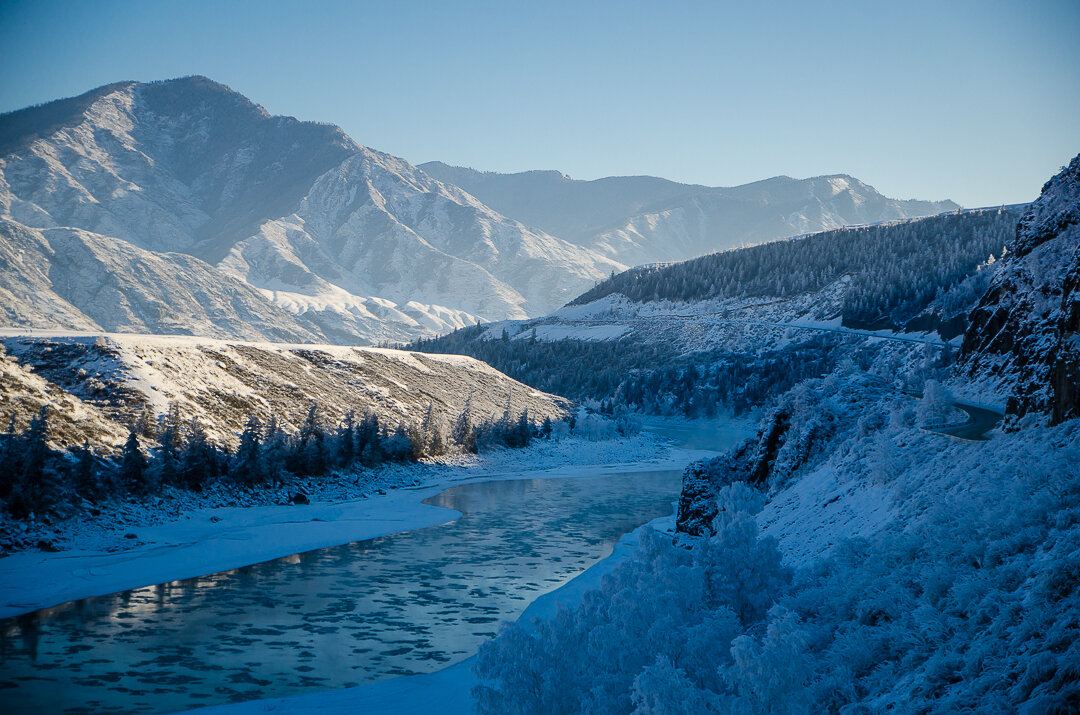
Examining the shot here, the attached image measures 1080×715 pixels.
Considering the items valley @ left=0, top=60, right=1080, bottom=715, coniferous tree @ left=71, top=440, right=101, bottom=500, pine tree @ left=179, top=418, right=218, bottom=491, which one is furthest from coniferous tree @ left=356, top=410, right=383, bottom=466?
coniferous tree @ left=71, top=440, right=101, bottom=500

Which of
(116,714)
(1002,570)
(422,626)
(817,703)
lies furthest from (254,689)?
(1002,570)

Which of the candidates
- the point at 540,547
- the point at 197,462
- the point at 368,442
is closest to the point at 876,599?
the point at 540,547

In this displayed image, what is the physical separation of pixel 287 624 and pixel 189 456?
27106 millimetres

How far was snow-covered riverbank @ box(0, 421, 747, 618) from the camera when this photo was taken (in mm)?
32281

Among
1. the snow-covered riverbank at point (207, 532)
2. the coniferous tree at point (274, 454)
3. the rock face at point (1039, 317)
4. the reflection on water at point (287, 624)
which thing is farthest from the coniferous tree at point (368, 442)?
the rock face at point (1039, 317)

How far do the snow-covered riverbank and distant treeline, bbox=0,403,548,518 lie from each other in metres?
1.59

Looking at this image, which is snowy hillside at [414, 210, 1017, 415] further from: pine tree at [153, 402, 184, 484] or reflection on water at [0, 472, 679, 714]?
pine tree at [153, 402, 184, 484]

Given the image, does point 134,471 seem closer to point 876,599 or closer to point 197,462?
point 197,462

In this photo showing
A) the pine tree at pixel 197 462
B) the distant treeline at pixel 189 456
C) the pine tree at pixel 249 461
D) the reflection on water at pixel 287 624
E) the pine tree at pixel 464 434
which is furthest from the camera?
the pine tree at pixel 464 434

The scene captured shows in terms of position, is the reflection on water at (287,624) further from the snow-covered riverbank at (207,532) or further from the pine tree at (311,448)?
the pine tree at (311,448)

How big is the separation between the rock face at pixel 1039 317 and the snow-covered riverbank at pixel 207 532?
32501 mm

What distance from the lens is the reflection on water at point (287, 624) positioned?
21.2m

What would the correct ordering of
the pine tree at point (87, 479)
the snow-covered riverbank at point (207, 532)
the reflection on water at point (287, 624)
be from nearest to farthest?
1. the reflection on water at point (287, 624)
2. the snow-covered riverbank at point (207, 532)
3. the pine tree at point (87, 479)

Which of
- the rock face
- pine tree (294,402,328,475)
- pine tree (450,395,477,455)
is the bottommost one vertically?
pine tree (450,395,477,455)
